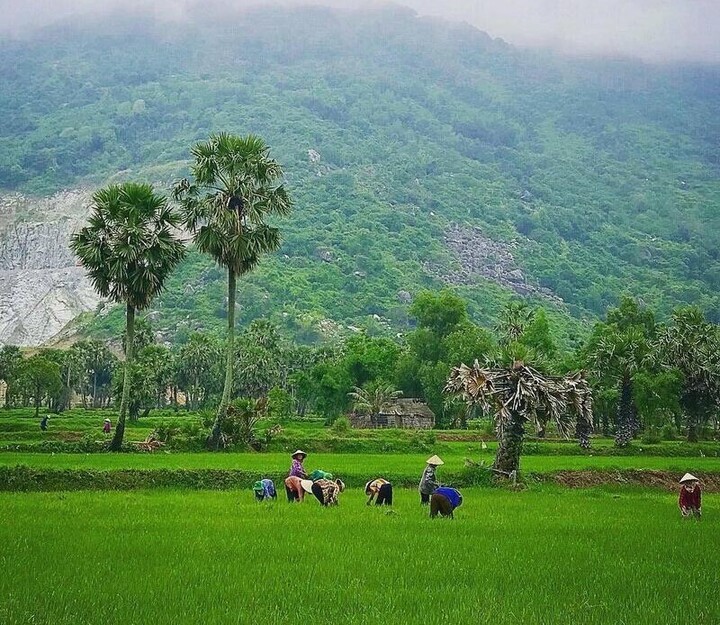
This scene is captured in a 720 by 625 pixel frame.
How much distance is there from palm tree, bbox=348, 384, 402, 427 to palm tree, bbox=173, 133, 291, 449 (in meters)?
39.6

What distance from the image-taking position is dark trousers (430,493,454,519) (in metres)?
19.2

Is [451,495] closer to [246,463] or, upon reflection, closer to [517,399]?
[517,399]

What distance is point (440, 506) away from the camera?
63.5 ft

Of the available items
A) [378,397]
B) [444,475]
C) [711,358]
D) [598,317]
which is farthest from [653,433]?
[598,317]

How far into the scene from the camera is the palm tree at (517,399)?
94.9 ft

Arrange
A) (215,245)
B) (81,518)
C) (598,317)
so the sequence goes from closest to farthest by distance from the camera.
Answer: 1. (81,518)
2. (215,245)
3. (598,317)

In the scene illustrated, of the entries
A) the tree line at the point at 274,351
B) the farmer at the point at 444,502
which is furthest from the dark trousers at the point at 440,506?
the tree line at the point at 274,351

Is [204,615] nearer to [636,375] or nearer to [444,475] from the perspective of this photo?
[444,475]

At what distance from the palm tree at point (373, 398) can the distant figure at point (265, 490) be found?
55.7 metres

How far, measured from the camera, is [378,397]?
259 ft

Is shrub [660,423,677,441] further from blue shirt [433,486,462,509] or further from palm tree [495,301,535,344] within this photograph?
blue shirt [433,486,462,509]

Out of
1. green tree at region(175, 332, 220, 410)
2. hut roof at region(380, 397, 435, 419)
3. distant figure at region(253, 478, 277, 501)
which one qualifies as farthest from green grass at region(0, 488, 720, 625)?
green tree at region(175, 332, 220, 410)

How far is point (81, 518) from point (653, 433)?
193 ft

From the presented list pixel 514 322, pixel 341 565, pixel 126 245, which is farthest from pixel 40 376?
pixel 341 565
